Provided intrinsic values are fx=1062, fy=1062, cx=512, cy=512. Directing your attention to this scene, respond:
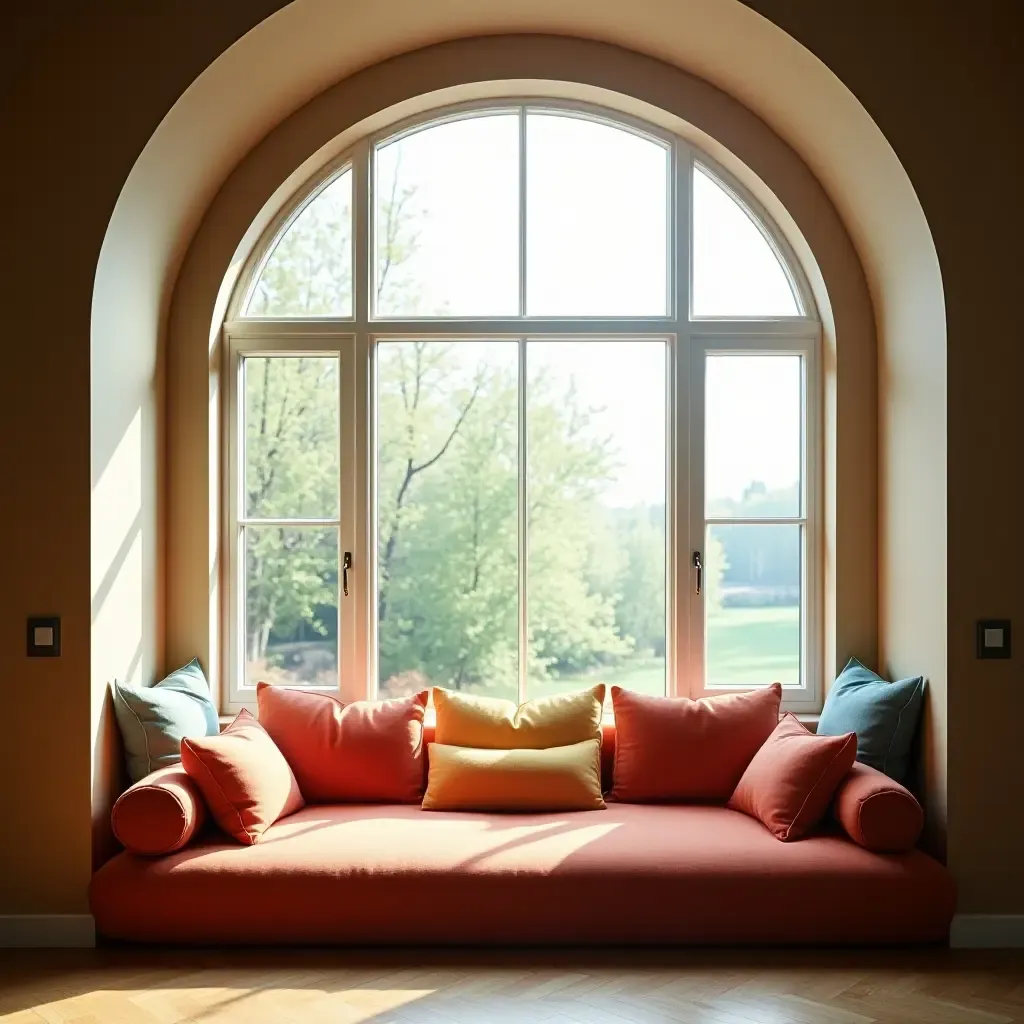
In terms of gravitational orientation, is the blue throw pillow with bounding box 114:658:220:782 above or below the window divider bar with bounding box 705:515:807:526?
below

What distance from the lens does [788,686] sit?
504 centimetres

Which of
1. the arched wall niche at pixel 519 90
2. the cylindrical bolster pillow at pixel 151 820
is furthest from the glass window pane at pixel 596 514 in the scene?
the cylindrical bolster pillow at pixel 151 820

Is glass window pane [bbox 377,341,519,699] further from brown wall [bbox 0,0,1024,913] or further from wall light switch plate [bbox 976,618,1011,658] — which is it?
wall light switch plate [bbox 976,618,1011,658]

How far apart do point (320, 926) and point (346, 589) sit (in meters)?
1.59

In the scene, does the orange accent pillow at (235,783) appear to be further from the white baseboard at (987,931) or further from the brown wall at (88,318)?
the white baseboard at (987,931)

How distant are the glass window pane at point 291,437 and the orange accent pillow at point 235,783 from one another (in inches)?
48.7

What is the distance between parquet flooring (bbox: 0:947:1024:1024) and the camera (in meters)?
3.40

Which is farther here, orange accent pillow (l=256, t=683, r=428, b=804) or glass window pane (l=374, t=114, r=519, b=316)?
glass window pane (l=374, t=114, r=519, b=316)

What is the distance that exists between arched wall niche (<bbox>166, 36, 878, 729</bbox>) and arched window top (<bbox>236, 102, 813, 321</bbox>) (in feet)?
0.61

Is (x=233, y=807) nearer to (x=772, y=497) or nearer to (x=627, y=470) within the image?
(x=627, y=470)

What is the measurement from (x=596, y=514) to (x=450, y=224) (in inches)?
60.5

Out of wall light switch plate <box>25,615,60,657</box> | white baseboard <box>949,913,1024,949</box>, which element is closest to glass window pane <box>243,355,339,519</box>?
wall light switch plate <box>25,615,60,657</box>

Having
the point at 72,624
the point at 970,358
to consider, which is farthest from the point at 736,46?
the point at 72,624

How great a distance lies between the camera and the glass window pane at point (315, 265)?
503 cm
